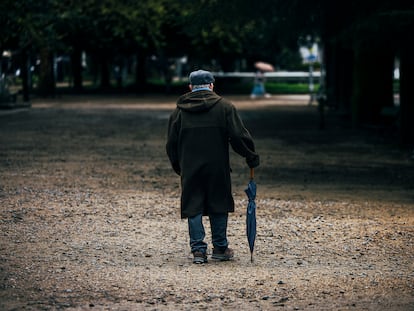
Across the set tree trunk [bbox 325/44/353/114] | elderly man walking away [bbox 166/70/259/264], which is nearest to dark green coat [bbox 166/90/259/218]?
elderly man walking away [bbox 166/70/259/264]

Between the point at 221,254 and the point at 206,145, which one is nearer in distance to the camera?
the point at 206,145

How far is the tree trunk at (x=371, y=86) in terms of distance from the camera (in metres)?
27.7

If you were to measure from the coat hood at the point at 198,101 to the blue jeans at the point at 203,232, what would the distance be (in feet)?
2.87

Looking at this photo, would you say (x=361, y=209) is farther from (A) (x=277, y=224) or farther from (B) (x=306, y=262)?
(B) (x=306, y=262)

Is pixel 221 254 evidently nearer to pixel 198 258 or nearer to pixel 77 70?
pixel 198 258

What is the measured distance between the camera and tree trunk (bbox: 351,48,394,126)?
27.7 m

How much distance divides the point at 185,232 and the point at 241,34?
44790 millimetres

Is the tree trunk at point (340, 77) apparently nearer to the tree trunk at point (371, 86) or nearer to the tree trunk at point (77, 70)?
the tree trunk at point (371, 86)

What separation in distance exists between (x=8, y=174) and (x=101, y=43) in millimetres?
38604

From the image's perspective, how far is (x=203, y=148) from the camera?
28.6ft

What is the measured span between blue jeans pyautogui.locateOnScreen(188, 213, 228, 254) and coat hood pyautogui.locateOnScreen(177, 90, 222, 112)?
876mm

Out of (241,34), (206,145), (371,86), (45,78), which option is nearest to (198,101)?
(206,145)

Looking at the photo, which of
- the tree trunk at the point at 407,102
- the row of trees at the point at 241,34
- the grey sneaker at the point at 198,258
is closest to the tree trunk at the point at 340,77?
the row of trees at the point at 241,34

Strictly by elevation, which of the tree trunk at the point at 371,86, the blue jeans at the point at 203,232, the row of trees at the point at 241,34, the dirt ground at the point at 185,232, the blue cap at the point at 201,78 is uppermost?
the row of trees at the point at 241,34
